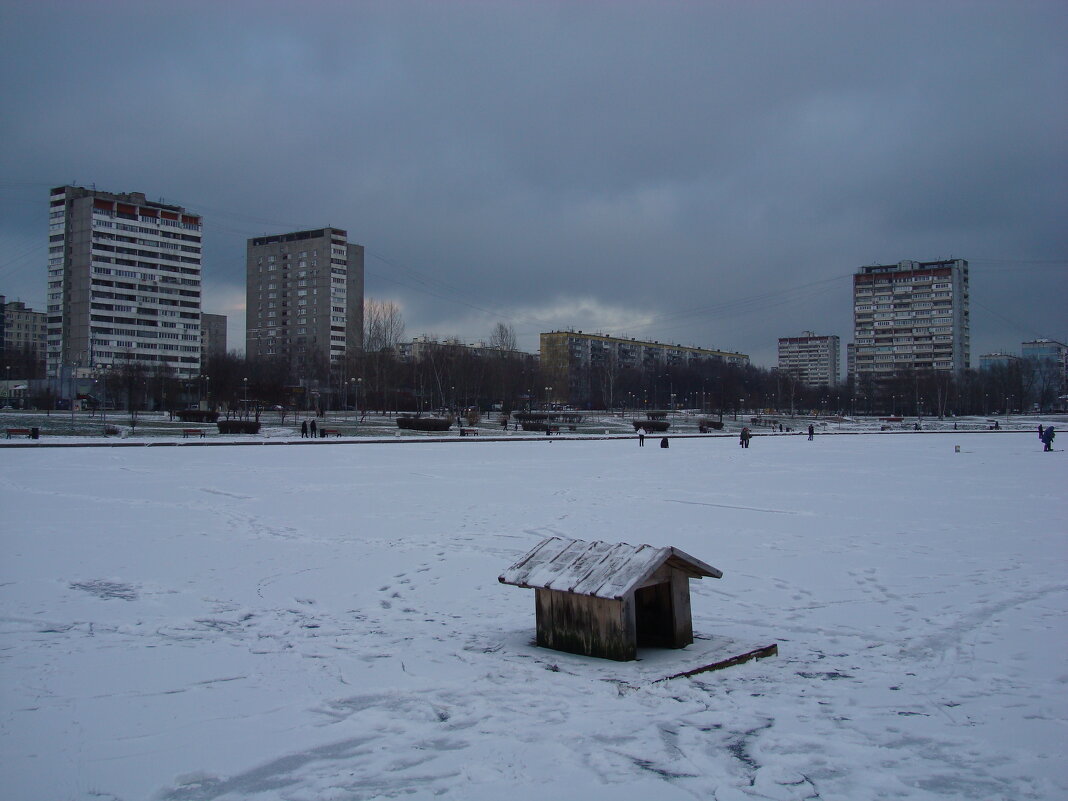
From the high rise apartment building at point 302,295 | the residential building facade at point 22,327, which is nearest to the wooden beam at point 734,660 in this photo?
the high rise apartment building at point 302,295

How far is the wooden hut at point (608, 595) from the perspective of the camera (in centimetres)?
528

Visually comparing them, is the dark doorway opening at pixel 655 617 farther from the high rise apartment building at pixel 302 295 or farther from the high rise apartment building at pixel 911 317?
the high rise apartment building at pixel 911 317

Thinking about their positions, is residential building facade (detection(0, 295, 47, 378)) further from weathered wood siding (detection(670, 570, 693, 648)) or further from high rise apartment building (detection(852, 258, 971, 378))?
weathered wood siding (detection(670, 570, 693, 648))

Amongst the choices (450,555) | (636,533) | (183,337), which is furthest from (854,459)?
(183,337)

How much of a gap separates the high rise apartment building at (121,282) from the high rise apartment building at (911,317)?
122493 millimetres

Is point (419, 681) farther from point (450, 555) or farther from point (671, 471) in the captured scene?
point (671, 471)

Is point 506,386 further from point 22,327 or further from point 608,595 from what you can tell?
point 22,327

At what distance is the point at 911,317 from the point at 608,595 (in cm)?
17068

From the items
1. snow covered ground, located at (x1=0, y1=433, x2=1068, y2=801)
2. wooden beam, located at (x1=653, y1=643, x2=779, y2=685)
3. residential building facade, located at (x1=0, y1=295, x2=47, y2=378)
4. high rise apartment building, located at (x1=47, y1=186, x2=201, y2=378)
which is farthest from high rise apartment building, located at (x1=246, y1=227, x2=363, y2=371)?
wooden beam, located at (x1=653, y1=643, x2=779, y2=685)

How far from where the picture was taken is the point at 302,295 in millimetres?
142750

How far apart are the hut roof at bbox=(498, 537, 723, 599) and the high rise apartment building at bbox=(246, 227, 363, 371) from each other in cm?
12979

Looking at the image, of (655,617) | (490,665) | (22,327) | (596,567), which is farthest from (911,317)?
(22,327)

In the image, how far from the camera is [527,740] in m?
4.03

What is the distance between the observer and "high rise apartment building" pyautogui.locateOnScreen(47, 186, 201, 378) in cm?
11038
